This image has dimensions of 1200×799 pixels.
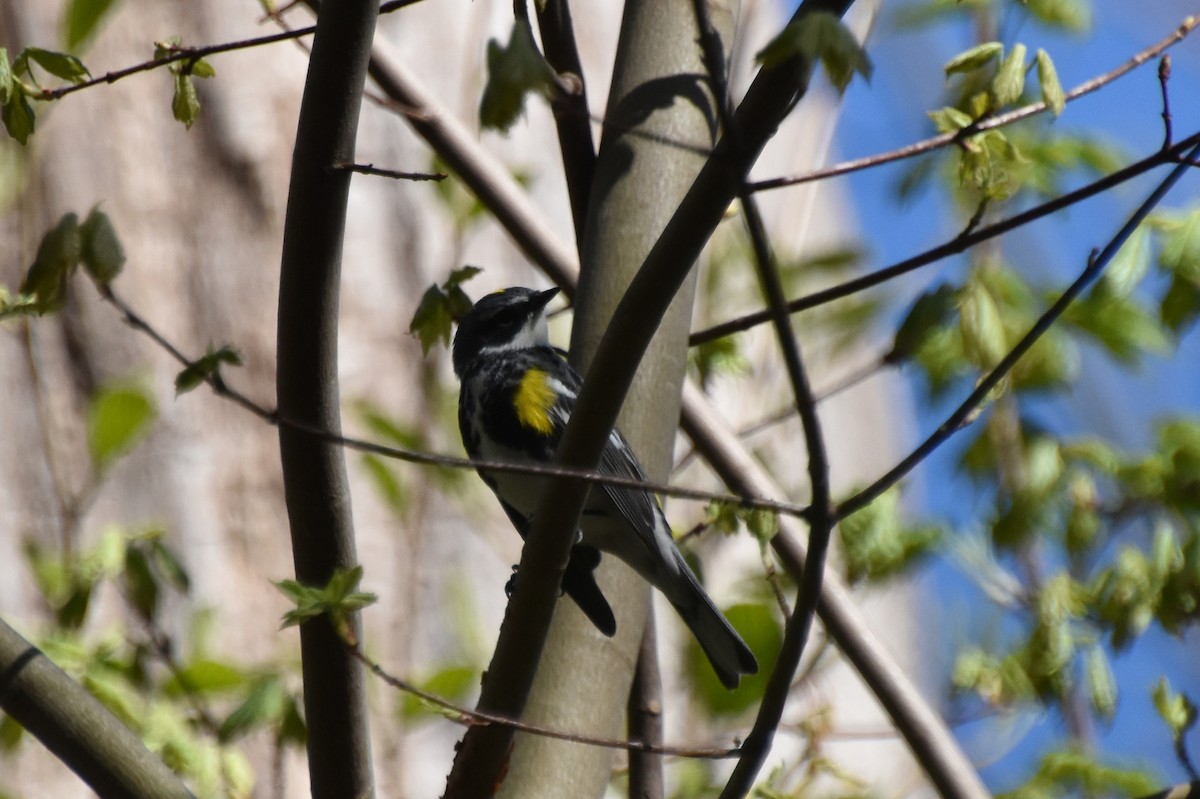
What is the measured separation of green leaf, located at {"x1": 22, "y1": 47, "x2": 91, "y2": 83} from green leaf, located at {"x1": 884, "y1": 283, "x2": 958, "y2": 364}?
4.14 feet

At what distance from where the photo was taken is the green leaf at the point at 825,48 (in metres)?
1.28

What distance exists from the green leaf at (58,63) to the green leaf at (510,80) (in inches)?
34.9

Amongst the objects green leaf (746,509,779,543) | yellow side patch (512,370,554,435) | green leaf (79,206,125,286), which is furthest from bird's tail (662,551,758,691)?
green leaf (79,206,125,286)

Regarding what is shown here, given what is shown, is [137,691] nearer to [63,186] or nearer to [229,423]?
[229,423]

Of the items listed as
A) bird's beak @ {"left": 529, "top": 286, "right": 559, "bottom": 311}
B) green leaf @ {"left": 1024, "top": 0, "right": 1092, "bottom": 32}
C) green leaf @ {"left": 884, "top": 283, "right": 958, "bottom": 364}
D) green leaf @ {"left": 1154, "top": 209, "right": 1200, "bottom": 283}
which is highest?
green leaf @ {"left": 1024, "top": 0, "right": 1092, "bottom": 32}

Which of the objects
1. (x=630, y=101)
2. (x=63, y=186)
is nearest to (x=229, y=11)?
(x=63, y=186)

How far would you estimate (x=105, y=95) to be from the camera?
5664 millimetres

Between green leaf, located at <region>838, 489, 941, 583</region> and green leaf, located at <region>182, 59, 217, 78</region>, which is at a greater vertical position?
green leaf, located at <region>838, 489, 941, 583</region>

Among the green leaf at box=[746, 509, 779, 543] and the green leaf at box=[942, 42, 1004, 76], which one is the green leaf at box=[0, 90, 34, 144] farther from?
the green leaf at box=[942, 42, 1004, 76]

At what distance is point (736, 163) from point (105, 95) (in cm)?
500

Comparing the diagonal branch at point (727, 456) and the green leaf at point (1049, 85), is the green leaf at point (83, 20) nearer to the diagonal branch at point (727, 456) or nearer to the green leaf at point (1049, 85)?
the diagonal branch at point (727, 456)

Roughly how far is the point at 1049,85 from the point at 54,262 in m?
1.45

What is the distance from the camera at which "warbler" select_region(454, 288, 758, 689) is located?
2.43 meters

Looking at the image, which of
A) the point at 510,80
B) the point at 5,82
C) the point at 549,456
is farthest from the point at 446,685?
the point at 510,80
